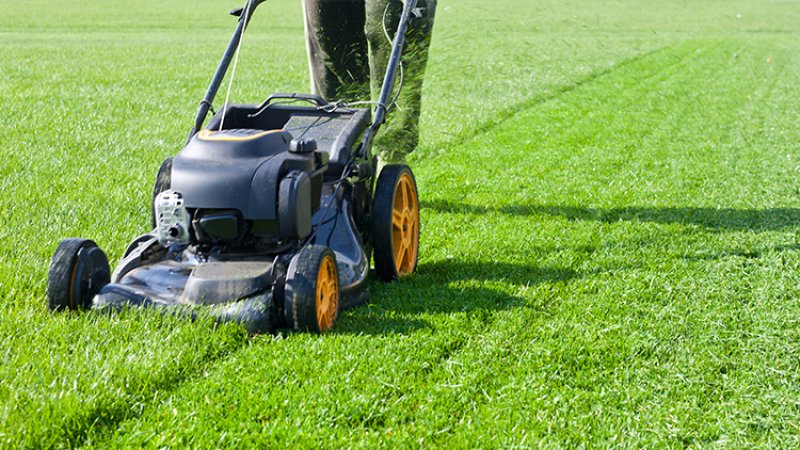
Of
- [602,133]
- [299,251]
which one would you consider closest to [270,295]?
[299,251]

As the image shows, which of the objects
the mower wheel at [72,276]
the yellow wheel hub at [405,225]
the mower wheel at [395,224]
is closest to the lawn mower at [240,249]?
the mower wheel at [72,276]

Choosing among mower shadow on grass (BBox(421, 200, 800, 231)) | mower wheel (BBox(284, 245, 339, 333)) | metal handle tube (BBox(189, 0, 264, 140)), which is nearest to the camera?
mower wheel (BBox(284, 245, 339, 333))

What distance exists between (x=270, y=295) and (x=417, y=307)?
0.70 metres

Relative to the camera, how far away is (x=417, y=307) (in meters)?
4.00

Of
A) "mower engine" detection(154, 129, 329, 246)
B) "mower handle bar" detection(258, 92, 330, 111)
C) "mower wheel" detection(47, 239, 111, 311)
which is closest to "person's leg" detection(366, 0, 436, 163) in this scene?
"mower handle bar" detection(258, 92, 330, 111)

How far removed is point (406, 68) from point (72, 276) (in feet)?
9.45

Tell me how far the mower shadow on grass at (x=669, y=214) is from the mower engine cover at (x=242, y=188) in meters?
2.38

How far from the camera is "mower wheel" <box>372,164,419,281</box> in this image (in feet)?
13.7

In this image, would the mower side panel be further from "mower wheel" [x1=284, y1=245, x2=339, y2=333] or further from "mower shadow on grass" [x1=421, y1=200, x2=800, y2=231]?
"mower shadow on grass" [x1=421, y1=200, x2=800, y2=231]

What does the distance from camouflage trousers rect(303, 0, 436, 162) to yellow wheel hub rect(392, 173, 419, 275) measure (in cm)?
92

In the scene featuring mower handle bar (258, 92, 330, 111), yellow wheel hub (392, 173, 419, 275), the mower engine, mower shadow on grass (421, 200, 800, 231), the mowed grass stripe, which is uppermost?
mower handle bar (258, 92, 330, 111)

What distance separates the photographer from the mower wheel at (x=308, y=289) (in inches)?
135

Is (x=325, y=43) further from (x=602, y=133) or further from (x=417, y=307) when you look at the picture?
(x=602, y=133)

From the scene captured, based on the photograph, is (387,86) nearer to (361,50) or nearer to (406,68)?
(361,50)
